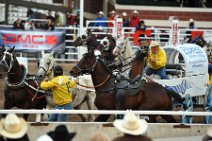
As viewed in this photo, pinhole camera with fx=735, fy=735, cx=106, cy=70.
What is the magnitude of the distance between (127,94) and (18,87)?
2685mm

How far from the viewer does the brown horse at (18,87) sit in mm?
16656

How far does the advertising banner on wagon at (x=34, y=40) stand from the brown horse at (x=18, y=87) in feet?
26.0

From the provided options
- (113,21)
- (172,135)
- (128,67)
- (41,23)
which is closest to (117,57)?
(128,67)

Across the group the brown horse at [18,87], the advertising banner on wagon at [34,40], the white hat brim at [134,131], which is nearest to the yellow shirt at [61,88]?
the brown horse at [18,87]

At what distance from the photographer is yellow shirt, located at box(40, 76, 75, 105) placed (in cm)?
1485

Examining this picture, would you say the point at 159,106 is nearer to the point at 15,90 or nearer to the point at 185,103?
the point at 185,103

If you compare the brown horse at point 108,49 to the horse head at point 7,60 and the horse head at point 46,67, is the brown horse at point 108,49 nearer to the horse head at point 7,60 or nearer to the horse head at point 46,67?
the horse head at point 46,67

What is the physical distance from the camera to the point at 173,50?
19859 millimetres

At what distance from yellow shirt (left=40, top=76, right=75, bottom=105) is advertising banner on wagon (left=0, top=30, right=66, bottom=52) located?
9933 mm

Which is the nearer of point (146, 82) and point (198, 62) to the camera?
point (146, 82)

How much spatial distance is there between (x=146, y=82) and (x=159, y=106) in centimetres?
61

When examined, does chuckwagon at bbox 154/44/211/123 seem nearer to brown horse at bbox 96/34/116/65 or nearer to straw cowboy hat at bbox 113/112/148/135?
brown horse at bbox 96/34/116/65

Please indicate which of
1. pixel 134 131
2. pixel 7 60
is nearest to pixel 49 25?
pixel 7 60

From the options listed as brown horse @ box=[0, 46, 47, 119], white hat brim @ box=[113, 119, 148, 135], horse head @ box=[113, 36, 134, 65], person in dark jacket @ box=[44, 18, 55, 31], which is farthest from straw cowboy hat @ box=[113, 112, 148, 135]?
person in dark jacket @ box=[44, 18, 55, 31]
